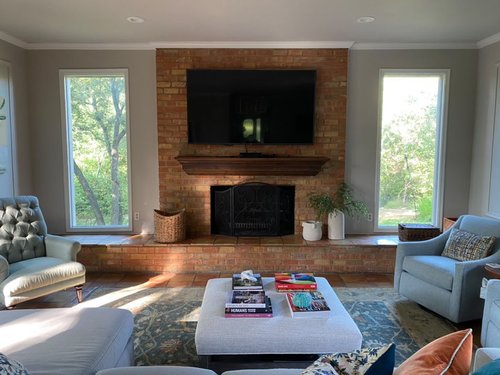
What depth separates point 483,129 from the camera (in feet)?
14.0

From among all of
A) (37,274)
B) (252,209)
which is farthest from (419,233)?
(37,274)

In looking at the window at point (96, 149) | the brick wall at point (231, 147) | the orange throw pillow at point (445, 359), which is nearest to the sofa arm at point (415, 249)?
the brick wall at point (231, 147)

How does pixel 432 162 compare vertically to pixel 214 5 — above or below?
below

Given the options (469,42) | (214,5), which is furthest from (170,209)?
(469,42)

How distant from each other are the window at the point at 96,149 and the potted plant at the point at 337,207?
90.2 inches

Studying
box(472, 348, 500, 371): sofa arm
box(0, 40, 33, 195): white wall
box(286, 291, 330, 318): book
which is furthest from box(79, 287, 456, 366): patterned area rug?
box(0, 40, 33, 195): white wall

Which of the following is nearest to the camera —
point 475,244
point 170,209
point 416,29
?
point 475,244

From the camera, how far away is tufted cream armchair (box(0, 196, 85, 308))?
279 centimetres

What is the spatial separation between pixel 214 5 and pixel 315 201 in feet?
7.69

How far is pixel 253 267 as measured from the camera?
13.5 feet

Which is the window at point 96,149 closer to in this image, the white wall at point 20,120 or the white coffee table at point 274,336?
the white wall at point 20,120

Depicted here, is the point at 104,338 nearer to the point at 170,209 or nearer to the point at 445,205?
the point at 170,209

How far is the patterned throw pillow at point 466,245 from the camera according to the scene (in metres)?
2.99

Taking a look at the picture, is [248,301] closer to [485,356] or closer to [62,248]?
[485,356]
